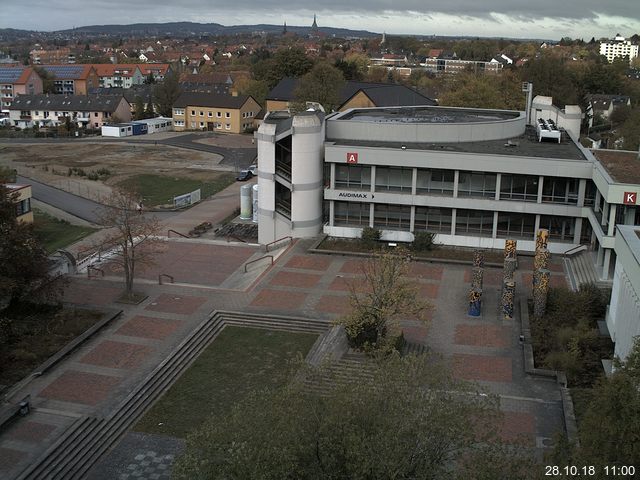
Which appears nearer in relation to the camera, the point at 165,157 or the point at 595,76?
the point at 165,157

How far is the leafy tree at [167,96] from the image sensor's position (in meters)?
111

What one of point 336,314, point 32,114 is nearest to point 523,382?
point 336,314

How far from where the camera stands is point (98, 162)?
7531 centimetres

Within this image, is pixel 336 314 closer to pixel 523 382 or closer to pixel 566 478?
pixel 523 382

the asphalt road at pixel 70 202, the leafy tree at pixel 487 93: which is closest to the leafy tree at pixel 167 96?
the leafy tree at pixel 487 93

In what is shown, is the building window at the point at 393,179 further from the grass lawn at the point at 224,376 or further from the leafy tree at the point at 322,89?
the leafy tree at the point at 322,89

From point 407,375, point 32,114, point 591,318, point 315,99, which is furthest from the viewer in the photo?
point 32,114

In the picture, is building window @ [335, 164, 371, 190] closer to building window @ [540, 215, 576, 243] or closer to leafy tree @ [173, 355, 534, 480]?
building window @ [540, 215, 576, 243]

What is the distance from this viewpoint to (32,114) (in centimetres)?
10844

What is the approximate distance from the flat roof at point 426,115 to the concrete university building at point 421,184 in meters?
4.03

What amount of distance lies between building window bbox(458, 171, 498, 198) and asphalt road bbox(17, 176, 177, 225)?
2173cm

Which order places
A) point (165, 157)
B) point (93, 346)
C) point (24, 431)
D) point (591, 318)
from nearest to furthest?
point (24, 431)
point (93, 346)
point (591, 318)
point (165, 157)

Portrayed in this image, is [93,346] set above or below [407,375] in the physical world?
below

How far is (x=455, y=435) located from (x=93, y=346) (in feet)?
60.1
